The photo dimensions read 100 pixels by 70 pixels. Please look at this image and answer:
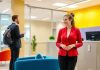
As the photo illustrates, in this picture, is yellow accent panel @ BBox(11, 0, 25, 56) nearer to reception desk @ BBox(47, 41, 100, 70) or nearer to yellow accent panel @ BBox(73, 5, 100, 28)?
yellow accent panel @ BBox(73, 5, 100, 28)

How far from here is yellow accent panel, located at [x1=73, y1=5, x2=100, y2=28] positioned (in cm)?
977

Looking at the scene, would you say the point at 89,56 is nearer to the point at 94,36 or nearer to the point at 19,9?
the point at 94,36

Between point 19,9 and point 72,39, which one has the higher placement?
point 19,9

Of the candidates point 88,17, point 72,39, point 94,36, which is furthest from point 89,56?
point 88,17

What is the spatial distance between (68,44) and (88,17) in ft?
23.9

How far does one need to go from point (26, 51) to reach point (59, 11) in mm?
3422

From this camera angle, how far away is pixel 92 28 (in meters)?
9.88

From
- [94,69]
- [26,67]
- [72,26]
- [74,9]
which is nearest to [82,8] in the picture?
[74,9]

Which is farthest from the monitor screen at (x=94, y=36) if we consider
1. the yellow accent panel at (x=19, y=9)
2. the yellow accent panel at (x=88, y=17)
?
the yellow accent panel at (x=88, y=17)

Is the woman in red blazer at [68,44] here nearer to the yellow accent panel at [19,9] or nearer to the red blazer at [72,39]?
the red blazer at [72,39]

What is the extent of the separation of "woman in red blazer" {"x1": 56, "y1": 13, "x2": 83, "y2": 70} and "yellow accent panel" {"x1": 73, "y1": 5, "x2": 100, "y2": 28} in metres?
6.68

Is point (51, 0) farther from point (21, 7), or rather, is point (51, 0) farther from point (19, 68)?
point (19, 68)

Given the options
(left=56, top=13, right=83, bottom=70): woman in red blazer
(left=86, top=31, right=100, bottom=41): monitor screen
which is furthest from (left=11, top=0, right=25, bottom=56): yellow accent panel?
(left=56, top=13, right=83, bottom=70): woman in red blazer

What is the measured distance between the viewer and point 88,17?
10234mm
